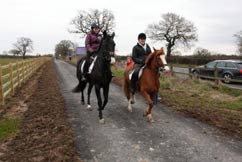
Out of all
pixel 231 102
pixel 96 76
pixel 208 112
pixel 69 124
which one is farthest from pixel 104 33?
pixel 231 102

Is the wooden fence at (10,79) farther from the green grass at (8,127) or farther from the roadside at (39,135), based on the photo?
the green grass at (8,127)

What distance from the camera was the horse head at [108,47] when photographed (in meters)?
7.68

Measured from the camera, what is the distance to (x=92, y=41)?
9297 millimetres

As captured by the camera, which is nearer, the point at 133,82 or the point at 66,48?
the point at 133,82

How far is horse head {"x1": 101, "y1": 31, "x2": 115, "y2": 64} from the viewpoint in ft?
25.2

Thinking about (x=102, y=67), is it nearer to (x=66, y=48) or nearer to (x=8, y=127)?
(x=8, y=127)

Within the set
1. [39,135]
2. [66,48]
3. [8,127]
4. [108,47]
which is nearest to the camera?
[39,135]

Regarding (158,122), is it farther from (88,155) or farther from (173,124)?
(88,155)

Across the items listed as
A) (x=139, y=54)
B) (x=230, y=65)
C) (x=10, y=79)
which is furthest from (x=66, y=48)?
(x=139, y=54)

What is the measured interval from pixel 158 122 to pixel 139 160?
112 inches

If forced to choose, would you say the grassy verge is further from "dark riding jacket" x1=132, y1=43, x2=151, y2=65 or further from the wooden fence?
the wooden fence

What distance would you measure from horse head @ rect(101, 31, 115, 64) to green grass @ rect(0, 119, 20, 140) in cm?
278

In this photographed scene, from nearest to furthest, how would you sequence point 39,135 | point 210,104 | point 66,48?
Result: point 39,135 → point 210,104 → point 66,48

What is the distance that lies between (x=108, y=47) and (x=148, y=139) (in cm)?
256
